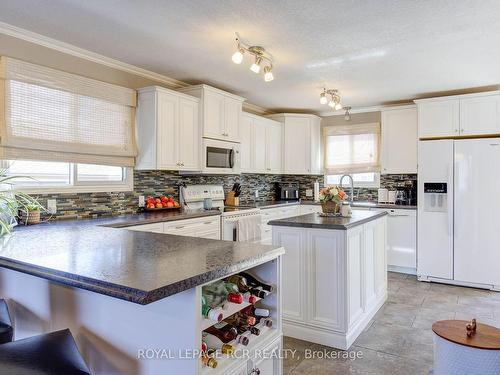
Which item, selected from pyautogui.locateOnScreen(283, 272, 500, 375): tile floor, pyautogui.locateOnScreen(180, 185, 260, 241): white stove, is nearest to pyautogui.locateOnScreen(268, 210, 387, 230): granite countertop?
pyautogui.locateOnScreen(283, 272, 500, 375): tile floor

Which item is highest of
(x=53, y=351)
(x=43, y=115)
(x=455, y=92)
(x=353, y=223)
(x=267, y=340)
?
(x=455, y=92)

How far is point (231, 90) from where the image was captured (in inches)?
181

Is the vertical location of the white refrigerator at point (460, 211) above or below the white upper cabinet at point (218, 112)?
below

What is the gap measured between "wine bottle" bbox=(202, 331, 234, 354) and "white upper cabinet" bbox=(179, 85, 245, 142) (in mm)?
3018

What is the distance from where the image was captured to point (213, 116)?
421 cm

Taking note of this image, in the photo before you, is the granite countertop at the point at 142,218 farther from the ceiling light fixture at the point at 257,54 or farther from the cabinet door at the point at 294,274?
the ceiling light fixture at the point at 257,54

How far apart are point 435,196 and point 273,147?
7.97ft

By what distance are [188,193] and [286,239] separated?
Result: 1.74 meters

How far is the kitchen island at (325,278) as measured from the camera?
2676 mm

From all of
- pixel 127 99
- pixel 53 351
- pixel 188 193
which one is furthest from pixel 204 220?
pixel 53 351

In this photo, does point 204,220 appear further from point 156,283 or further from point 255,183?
point 156,283

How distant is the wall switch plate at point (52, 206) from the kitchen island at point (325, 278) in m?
1.89

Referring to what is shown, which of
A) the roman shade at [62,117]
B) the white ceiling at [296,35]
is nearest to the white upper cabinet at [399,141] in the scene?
the white ceiling at [296,35]

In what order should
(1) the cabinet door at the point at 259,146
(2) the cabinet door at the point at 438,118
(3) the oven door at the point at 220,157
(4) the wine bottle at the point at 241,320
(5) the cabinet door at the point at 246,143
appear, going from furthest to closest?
(1) the cabinet door at the point at 259,146 → (5) the cabinet door at the point at 246,143 → (2) the cabinet door at the point at 438,118 → (3) the oven door at the point at 220,157 → (4) the wine bottle at the point at 241,320
